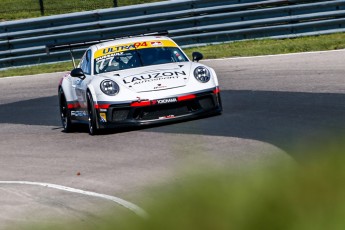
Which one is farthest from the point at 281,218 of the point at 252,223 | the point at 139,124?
the point at 139,124

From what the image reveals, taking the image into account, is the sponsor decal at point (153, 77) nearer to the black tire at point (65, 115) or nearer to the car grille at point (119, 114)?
the car grille at point (119, 114)

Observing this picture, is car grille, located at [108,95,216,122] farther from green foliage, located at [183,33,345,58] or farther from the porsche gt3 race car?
green foliage, located at [183,33,345,58]

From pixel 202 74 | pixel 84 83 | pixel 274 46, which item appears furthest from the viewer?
pixel 274 46


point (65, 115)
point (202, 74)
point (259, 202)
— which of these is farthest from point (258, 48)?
point (259, 202)

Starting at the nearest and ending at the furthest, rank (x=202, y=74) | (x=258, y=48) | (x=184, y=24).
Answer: (x=202, y=74) → (x=258, y=48) → (x=184, y=24)

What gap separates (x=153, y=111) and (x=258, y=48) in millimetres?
9355

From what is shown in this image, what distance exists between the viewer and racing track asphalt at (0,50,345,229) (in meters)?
7.21

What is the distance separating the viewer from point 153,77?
38.1 feet

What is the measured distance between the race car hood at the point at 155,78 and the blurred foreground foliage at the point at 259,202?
8.82 meters

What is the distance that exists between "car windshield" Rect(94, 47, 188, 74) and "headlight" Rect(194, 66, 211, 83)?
76cm

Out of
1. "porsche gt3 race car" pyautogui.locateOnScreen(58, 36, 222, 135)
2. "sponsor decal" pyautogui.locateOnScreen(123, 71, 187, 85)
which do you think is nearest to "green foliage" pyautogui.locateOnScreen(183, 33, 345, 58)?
"porsche gt3 race car" pyautogui.locateOnScreen(58, 36, 222, 135)

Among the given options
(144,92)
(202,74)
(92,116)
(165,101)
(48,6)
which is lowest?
(48,6)

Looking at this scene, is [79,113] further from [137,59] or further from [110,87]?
[110,87]

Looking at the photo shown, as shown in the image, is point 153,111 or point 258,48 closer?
point 153,111
